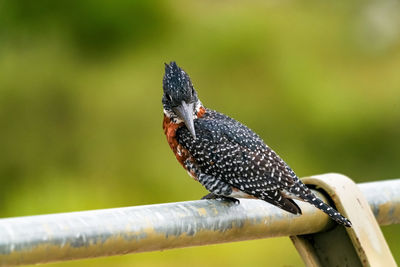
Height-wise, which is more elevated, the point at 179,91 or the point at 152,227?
the point at 179,91

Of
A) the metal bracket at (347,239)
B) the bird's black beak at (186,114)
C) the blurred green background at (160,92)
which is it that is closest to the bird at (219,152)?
the bird's black beak at (186,114)

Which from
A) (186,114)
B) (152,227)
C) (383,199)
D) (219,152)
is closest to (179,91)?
(186,114)

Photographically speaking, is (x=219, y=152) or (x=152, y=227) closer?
(x=152, y=227)

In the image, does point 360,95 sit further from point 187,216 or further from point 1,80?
point 187,216

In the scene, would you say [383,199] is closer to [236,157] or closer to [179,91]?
[236,157]

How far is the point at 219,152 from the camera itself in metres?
2.79

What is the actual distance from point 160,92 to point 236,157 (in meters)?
2.55

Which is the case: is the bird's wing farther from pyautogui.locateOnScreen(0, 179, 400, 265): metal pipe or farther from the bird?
pyautogui.locateOnScreen(0, 179, 400, 265): metal pipe

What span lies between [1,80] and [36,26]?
0.43 m

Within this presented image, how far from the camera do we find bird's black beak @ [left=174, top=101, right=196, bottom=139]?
2.77 metres

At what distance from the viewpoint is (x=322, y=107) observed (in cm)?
562

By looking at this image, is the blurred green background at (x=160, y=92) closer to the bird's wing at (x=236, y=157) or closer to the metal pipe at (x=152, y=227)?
the bird's wing at (x=236, y=157)

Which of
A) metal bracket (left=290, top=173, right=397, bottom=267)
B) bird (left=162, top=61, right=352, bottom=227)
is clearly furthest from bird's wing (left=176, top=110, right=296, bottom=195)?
metal bracket (left=290, top=173, right=397, bottom=267)

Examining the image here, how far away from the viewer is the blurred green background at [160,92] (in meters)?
5.11
